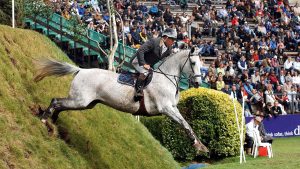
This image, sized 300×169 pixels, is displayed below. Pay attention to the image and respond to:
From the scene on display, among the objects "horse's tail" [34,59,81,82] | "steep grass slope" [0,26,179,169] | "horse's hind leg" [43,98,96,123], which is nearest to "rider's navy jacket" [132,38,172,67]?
"horse's tail" [34,59,81,82]

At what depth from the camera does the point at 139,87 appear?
20.2m

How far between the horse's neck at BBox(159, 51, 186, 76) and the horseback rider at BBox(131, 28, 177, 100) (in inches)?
9.2

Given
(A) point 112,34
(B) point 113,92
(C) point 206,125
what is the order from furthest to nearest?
(A) point 112,34, (C) point 206,125, (B) point 113,92

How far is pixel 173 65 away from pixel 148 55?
625 millimetres

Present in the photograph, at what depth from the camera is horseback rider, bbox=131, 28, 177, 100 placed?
2017 cm

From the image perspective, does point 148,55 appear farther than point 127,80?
Yes

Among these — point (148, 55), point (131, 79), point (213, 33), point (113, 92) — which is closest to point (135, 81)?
point (131, 79)

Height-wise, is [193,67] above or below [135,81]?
above

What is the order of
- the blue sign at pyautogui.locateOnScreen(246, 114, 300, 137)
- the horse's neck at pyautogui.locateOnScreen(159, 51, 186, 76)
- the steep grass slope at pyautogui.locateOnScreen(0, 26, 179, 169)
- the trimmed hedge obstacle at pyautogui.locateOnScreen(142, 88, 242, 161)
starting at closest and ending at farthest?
the steep grass slope at pyautogui.locateOnScreen(0, 26, 179, 169), the horse's neck at pyautogui.locateOnScreen(159, 51, 186, 76), the trimmed hedge obstacle at pyautogui.locateOnScreen(142, 88, 242, 161), the blue sign at pyautogui.locateOnScreen(246, 114, 300, 137)

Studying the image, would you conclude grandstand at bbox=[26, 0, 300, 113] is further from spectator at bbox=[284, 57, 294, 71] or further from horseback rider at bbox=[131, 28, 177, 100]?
horseback rider at bbox=[131, 28, 177, 100]

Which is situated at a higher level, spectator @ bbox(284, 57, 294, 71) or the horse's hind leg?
the horse's hind leg

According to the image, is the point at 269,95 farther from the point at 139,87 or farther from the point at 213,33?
the point at 139,87

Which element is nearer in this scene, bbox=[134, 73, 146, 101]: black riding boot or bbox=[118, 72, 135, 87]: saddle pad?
bbox=[134, 73, 146, 101]: black riding boot

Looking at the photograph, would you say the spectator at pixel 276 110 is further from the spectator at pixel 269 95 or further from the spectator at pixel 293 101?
the spectator at pixel 293 101
